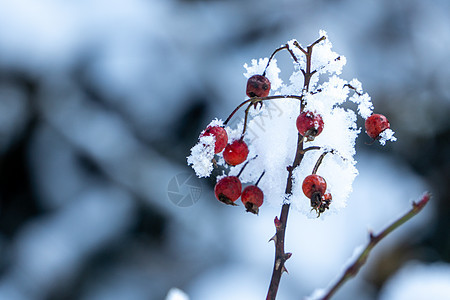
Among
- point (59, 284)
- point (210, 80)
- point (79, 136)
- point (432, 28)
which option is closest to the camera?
point (59, 284)

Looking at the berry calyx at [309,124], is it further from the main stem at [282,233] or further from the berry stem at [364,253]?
the berry stem at [364,253]

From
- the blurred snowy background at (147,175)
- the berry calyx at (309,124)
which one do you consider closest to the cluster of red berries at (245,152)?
the berry calyx at (309,124)

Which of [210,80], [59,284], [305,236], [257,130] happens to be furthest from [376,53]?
[257,130]

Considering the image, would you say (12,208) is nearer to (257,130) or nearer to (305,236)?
(305,236)

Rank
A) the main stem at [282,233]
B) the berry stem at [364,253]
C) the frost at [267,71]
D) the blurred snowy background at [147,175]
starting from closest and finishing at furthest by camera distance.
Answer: the berry stem at [364,253]
the main stem at [282,233]
the frost at [267,71]
the blurred snowy background at [147,175]

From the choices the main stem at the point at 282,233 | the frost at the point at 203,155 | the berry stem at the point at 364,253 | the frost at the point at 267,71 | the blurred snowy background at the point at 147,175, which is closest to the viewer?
the berry stem at the point at 364,253

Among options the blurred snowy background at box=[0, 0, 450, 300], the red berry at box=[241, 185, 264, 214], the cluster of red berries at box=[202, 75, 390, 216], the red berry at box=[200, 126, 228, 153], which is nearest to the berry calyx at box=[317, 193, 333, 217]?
the cluster of red berries at box=[202, 75, 390, 216]

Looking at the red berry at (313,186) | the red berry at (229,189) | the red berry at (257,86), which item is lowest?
the red berry at (313,186)

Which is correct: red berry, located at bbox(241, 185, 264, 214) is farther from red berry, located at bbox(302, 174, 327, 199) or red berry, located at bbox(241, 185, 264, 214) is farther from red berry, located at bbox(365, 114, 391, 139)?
red berry, located at bbox(365, 114, 391, 139)
